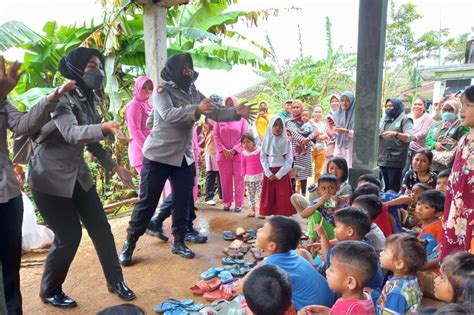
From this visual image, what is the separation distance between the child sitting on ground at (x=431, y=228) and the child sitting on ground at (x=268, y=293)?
47.8 inches

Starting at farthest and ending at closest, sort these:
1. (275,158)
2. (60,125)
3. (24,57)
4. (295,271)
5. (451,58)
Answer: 1. (451,58)
2. (24,57)
3. (275,158)
4. (60,125)
5. (295,271)

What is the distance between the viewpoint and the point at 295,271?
2145mm

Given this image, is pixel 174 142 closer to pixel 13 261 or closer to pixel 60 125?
pixel 60 125

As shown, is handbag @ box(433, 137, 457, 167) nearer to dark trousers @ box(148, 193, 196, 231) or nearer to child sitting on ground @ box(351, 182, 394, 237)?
child sitting on ground @ box(351, 182, 394, 237)

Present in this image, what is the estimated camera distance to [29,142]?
260 cm

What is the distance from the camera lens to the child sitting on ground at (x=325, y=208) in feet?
10.6

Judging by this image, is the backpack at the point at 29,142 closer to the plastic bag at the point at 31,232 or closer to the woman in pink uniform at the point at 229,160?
the plastic bag at the point at 31,232

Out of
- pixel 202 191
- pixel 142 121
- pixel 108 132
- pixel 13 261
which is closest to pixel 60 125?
pixel 108 132

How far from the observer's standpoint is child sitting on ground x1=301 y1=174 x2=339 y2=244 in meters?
3.22

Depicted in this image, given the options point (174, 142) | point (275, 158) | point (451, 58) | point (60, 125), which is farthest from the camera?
point (451, 58)

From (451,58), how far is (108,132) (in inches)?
1067

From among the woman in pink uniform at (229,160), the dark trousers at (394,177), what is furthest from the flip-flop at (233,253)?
the dark trousers at (394,177)

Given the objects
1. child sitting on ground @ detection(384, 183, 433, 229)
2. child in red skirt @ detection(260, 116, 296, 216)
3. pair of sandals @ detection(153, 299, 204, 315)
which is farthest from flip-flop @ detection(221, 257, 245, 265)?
child sitting on ground @ detection(384, 183, 433, 229)

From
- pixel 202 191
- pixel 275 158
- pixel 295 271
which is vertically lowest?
pixel 202 191
